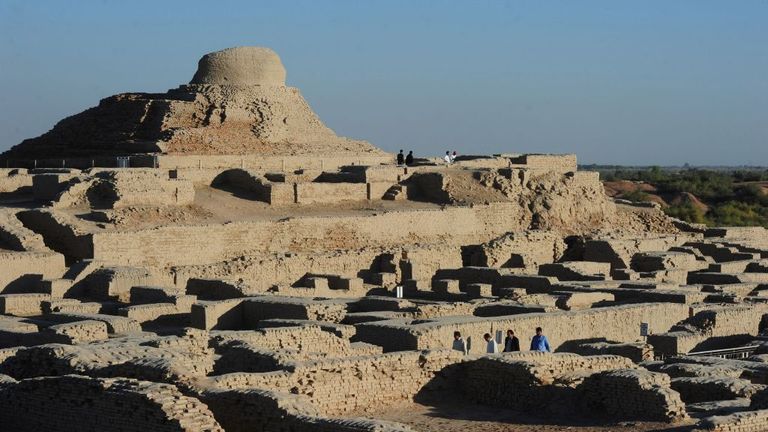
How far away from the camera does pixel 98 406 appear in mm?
11164

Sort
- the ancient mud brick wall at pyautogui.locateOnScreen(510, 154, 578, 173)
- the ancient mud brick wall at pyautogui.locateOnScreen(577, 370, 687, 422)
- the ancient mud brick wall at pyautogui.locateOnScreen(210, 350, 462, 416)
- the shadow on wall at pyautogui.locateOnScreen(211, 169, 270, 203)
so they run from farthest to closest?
Answer: the ancient mud brick wall at pyautogui.locateOnScreen(510, 154, 578, 173)
the shadow on wall at pyautogui.locateOnScreen(211, 169, 270, 203)
the ancient mud brick wall at pyautogui.locateOnScreen(577, 370, 687, 422)
the ancient mud brick wall at pyautogui.locateOnScreen(210, 350, 462, 416)

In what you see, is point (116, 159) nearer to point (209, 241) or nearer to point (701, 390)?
point (209, 241)

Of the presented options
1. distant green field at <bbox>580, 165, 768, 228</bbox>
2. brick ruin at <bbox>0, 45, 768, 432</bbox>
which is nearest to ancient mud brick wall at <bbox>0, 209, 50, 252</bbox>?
brick ruin at <bbox>0, 45, 768, 432</bbox>

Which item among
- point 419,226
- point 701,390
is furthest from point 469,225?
point 701,390

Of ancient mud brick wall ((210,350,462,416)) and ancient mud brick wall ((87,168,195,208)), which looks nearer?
ancient mud brick wall ((210,350,462,416))

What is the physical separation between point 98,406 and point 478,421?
12.0 ft

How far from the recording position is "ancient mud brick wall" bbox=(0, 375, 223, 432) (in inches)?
416

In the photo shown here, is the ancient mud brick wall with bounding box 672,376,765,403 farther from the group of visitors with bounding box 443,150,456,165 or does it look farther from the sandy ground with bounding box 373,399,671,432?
the group of visitors with bounding box 443,150,456,165

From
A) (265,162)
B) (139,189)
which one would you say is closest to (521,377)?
(139,189)

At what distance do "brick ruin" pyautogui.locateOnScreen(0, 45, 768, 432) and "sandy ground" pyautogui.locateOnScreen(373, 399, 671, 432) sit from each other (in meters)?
0.15

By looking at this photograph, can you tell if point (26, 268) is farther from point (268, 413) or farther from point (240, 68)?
point (240, 68)

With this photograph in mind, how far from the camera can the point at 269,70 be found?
37688mm

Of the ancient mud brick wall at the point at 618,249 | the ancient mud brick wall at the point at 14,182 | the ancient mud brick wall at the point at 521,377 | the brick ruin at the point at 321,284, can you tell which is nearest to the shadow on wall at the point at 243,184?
the brick ruin at the point at 321,284

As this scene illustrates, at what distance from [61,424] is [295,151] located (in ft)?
76.7
